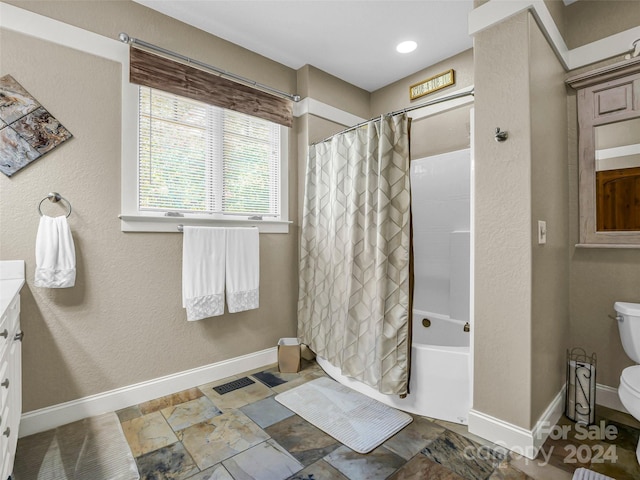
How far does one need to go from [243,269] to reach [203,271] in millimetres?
302

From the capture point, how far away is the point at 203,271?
230 centimetres

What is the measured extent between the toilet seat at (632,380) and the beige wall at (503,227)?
39 cm

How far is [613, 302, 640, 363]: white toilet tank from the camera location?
1752mm

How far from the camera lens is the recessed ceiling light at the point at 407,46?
256 cm

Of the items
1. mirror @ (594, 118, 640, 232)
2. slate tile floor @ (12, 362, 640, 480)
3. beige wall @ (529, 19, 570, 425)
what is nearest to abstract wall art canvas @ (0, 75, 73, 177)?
slate tile floor @ (12, 362, 640, 480)

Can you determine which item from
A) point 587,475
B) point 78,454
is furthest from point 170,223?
point 587,475

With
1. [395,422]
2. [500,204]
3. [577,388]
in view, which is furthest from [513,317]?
[395,422]

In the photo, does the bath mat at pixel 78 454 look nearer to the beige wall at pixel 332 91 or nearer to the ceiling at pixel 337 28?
the ceiling at pixel 337 28

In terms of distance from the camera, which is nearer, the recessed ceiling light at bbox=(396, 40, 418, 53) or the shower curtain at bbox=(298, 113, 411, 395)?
the shower curtain at bbox=(298, 113, 411, 395)

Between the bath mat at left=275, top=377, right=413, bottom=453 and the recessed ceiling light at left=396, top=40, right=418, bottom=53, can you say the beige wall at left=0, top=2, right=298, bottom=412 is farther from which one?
the recessed ceiling light at left=396, top=40, right=418, bottom=53

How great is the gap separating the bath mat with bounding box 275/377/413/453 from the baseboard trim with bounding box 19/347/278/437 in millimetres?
512

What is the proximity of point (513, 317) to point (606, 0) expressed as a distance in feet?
6.63

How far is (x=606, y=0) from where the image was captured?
1.98 m

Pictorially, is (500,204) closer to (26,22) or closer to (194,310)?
(194,310)
